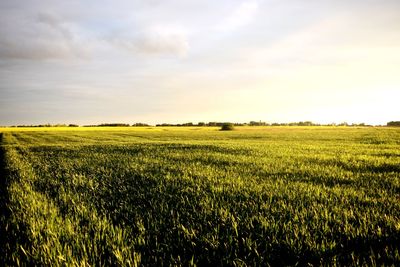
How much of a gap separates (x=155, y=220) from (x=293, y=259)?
7.74 feet

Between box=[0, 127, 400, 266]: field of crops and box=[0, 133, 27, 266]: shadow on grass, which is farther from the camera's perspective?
box=[0, 133, 27, 266]: shadow on grass

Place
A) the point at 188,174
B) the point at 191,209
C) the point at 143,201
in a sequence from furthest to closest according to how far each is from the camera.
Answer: the point at 188,174 → the point at 143,201 → the point at 191,209

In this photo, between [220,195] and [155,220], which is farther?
[220,195]

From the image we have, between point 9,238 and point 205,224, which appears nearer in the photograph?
point 9,238

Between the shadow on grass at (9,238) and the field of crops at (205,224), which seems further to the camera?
the shadow on grass at (9,238)

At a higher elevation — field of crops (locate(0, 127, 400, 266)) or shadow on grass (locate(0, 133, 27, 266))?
field of crops (locate(0, 127, 400, 266))

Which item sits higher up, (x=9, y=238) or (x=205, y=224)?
(x=205, y=224)

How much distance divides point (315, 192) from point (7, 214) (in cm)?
673

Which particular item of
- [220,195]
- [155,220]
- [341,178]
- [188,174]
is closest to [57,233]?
[155,220]

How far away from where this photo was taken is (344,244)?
11.7 ft

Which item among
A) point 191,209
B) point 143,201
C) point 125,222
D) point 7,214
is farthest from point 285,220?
point 7,214

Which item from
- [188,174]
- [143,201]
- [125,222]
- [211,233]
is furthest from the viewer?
[188,174]

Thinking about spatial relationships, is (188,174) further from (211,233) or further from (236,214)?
(211,233)

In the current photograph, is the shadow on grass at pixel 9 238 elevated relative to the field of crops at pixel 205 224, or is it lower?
lower
